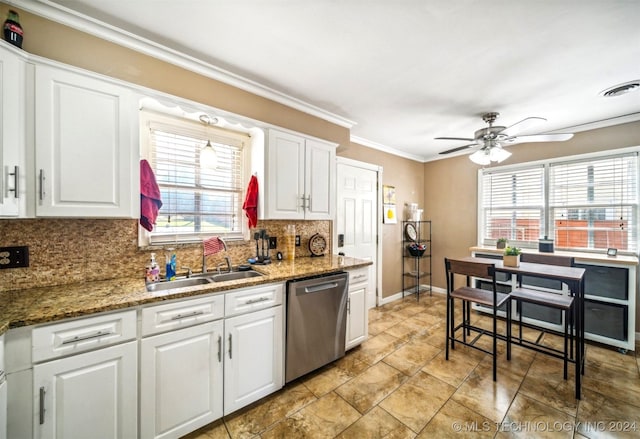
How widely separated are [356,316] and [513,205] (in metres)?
3.14

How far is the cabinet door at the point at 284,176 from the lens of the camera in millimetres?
2360

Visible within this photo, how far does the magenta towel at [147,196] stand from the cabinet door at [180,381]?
0.84 metres

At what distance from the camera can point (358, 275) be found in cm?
257

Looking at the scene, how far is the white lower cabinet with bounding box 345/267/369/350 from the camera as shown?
8.25 ft

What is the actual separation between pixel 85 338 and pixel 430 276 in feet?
15.6

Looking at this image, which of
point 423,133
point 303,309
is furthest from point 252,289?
point 423,133

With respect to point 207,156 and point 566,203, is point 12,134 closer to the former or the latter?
point 207,156

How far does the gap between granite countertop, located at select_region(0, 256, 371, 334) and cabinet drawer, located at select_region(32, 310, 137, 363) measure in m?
0.06

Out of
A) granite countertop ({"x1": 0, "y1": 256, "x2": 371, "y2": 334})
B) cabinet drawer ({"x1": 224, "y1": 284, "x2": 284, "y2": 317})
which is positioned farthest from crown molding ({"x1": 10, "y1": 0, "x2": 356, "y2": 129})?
cabinet drawer ({"x1": 224, "y1": 284, "x2": 284, "y2": 317})

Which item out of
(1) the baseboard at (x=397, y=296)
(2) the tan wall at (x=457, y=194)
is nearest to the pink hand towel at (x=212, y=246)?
(1) the baseboard at (x=397, y=296)

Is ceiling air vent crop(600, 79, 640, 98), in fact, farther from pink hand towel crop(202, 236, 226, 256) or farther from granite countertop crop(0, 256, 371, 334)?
pink hand towel crop(202, 236, 226, 256)

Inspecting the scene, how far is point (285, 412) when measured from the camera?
1793 millimetres

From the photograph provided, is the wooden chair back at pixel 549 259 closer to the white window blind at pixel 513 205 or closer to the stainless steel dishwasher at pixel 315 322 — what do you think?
the white window blind at pixel 513 205

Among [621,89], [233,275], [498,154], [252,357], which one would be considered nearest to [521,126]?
[498,154]
